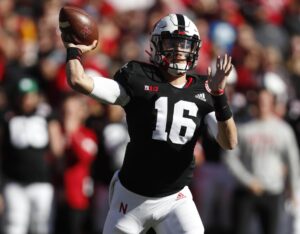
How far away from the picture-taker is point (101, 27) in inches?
463

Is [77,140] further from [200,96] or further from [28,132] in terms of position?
[200,96]

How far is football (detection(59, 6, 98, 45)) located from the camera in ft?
18.5

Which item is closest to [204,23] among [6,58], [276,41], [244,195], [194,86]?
[276,41]

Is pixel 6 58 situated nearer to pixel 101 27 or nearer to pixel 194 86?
pixel 101 27

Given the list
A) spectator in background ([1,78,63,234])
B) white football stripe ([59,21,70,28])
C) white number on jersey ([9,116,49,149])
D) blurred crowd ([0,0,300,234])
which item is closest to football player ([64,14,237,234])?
white football stripe ([59,21,70,28])

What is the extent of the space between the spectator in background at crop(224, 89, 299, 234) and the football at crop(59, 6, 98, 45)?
138 inches

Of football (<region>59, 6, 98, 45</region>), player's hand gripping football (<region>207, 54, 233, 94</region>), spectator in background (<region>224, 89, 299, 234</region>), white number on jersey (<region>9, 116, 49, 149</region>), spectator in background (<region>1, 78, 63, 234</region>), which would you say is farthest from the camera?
white number on jersey (<region>9, 116, 49, 149</region>)

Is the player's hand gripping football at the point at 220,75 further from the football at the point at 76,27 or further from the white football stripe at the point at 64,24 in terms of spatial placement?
the white football stripe at the point at 64,24

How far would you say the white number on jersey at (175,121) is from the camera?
5.75m

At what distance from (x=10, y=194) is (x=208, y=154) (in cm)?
201

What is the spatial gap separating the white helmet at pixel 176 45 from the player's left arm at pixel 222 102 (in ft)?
0.77

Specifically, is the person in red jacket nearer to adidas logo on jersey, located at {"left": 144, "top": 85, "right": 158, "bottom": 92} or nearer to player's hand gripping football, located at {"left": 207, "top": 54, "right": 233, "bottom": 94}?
adidas logo on jersey, located at {"left": 144, "top": 85, "right": 158, "bottom": 92}

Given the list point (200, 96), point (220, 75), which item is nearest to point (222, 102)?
point (220, 75)

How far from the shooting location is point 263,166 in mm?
9008
